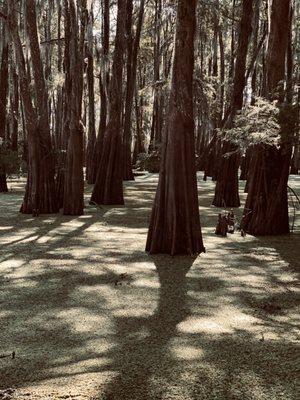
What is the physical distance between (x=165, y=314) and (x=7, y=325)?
1503 mm

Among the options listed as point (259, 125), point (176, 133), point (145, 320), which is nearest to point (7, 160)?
point (176, 133)

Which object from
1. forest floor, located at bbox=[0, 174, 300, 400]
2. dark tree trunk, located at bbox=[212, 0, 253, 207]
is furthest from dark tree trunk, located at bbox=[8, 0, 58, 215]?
dark tree trunk, located at bbox=[212, 0, 253, 207]

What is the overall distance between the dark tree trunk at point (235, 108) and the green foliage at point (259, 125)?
4497 mm

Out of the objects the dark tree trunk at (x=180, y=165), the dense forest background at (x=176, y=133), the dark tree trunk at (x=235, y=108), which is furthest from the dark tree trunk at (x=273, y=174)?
the dark tree trunk at (x=235, y=108)

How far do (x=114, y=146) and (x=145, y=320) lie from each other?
9202 mm

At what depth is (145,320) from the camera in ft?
16.6

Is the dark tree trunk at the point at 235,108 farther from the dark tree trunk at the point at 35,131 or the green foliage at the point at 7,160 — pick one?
the green foliage at the point at 7,160

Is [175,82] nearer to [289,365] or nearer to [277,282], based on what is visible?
[277,282]

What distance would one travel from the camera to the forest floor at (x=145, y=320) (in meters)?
3.66

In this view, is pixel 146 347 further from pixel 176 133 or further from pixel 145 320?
pixel 176 133

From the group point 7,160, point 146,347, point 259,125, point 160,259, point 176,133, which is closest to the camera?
point 146,347

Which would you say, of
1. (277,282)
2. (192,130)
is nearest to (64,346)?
(277,282)

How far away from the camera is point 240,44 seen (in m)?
13.6

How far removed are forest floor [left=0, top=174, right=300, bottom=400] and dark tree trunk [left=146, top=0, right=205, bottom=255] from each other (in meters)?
0.38
